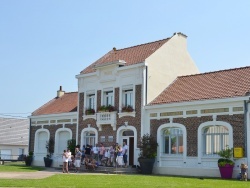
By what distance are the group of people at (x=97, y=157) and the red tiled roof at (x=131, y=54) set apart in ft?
19.2

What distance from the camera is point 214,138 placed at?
24375mm

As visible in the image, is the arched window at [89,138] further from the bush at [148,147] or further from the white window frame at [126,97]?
the bush at [148,147]

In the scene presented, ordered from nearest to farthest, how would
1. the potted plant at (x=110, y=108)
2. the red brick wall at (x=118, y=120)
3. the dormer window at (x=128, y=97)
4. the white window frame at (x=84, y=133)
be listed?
the red brick wall at (x=118, y=120) < the dormer window at (x=128, y=97) < the potted plant at (x=110, y=108) < the white window frame at (x=84, y=133)

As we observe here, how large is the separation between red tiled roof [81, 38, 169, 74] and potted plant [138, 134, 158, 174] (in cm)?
528

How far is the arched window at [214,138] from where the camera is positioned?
78.2ft

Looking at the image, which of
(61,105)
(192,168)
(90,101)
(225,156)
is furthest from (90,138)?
(225,156)

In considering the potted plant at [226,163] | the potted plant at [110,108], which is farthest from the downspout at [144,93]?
the potted plant at [226,163]

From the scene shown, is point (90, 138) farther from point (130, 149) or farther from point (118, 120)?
point (130, 149)

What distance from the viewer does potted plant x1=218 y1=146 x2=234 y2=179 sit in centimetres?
2262

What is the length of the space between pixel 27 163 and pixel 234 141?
1889 cm

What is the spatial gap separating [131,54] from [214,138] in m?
9.67

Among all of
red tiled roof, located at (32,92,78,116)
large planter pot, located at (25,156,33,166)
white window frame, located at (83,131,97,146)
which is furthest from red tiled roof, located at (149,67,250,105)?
large planter pot, located at (25,156,33,166)

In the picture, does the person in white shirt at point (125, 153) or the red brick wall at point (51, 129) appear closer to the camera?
the person in white shirt at point (125, 153)

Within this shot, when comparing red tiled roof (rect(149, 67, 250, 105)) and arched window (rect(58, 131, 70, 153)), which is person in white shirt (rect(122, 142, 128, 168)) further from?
arched window (rect(58, 131, 70, 153))
